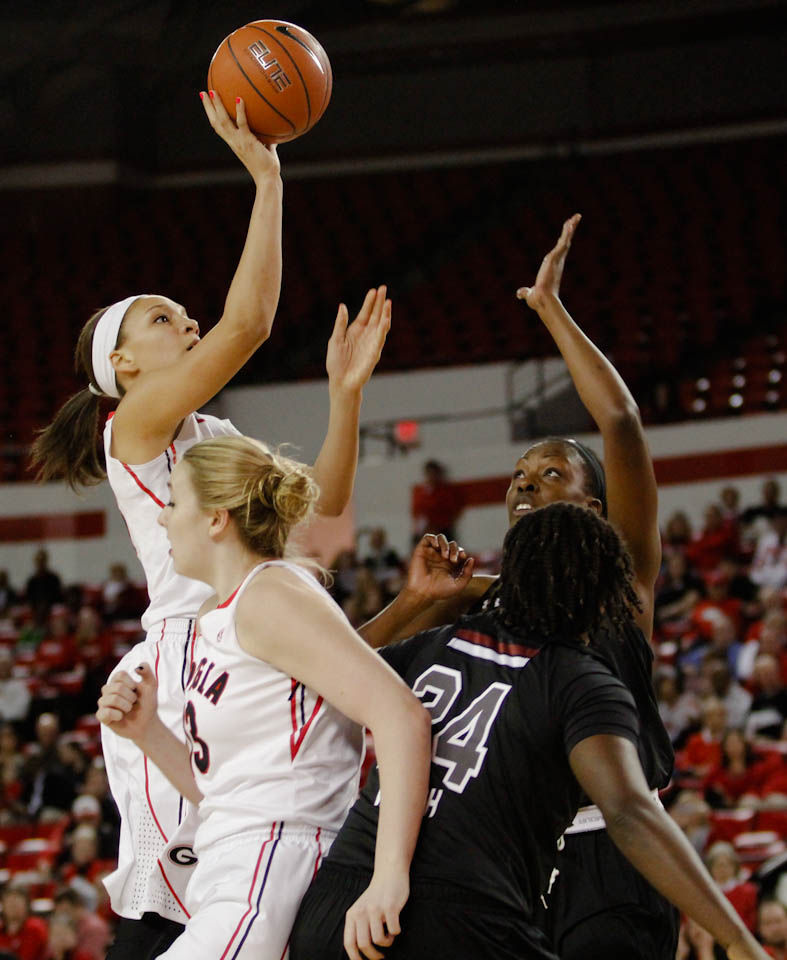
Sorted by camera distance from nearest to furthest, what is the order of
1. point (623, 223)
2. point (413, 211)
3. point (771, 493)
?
point (771, 493) → point (623, 223) → point (413, 211)

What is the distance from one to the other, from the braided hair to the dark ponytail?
1336 mm

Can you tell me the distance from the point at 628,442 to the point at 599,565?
0.76m

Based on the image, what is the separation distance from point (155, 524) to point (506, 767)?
1256 mm

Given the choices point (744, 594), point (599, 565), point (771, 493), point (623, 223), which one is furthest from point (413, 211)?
point (599, 565)

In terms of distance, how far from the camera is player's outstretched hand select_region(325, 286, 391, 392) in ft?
11.2

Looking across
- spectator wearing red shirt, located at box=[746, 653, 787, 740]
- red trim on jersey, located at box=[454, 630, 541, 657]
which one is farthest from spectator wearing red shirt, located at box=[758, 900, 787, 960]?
red trim on jersey, located at box=[454, 630, 541, 657]

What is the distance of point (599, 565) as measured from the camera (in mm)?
2414

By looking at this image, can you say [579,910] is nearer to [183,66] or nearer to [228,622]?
[228,622]

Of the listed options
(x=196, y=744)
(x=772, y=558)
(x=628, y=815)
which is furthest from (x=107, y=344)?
(x=772, y=558)

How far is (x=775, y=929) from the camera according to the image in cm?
638

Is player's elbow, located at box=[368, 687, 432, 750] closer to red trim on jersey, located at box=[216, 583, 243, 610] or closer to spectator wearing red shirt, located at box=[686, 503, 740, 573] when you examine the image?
red trim on jersey, located at box=[216, 583, 243, 610]

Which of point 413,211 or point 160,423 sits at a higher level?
point 413,211

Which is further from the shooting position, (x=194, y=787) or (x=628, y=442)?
(x=628, y=442)

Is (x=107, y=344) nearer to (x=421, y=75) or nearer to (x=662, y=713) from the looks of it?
(x=662, y=713)
